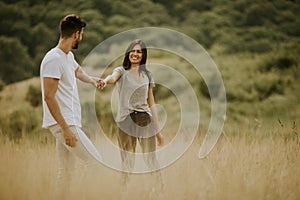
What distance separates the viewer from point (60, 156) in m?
3.03

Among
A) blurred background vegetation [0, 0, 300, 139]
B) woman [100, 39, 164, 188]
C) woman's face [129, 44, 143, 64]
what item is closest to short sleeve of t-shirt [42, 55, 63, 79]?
woman [100, 39, 164, 188]

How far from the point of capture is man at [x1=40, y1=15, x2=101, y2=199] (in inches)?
111

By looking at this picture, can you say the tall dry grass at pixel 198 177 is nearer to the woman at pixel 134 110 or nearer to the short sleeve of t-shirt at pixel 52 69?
the woman at pixel 134 110

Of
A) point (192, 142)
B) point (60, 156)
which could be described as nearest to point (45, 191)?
point (60, 156)

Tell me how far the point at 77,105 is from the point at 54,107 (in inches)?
9.3

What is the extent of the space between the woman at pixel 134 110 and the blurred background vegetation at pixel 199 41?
4205mm

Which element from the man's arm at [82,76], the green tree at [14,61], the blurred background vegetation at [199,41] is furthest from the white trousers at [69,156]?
the green tree at [14,61]

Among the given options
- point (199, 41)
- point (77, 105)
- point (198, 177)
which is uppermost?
point (199, 41)

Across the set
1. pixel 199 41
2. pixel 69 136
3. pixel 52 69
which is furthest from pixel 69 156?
pixel 199 41

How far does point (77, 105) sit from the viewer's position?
298 centimetres

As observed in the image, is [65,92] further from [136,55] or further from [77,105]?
[136,55]

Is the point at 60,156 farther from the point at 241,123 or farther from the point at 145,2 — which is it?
the point at 145,2

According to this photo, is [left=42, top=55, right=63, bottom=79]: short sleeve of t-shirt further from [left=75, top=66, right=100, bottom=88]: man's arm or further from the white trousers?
[left=75, top=66, right=100, bottom=88]: man's arm

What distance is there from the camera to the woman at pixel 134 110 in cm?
338
